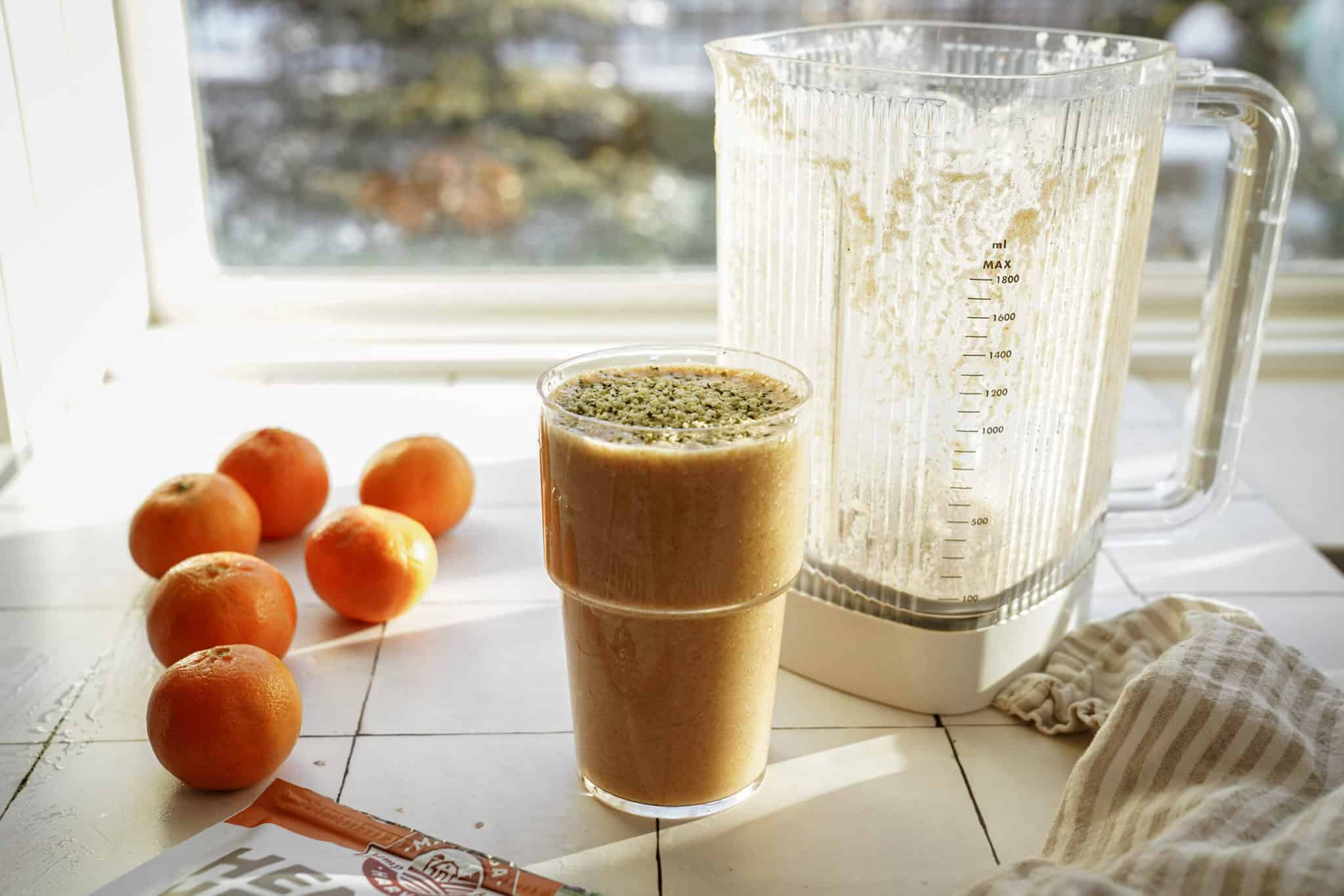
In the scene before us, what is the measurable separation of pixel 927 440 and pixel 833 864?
0.82 ft

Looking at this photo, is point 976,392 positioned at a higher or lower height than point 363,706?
higher

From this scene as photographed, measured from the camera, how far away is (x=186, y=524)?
2.94 ft

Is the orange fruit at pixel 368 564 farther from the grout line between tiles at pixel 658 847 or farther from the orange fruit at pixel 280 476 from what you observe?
the grout line between tiles at pixel 658 847

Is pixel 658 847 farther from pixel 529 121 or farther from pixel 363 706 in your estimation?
pixel 529 121

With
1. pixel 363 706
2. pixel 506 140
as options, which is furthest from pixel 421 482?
pixel 506 140

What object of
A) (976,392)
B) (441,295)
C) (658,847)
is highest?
(976,392)

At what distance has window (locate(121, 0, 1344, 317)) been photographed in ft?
4.84

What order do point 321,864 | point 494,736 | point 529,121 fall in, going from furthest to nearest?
point 529,121 → point 494,736 → point 321,864

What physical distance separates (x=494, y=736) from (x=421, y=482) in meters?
0.27

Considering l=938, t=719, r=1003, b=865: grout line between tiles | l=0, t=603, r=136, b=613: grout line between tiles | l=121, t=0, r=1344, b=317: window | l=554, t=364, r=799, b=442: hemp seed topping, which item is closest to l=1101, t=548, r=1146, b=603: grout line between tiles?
l=938, t=719, r=1003, b=865: grout line between tiles

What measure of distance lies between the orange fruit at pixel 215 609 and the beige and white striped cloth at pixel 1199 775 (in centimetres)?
48

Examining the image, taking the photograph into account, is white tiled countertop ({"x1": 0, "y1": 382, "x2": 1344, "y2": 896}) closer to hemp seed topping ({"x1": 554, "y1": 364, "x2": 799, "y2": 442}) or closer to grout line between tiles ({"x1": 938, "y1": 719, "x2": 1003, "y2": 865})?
grout line between tiles ({"x1": 938, "y1": 719, "x2": 1003, "y2": 865})

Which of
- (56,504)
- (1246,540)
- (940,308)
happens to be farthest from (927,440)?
(56,504)

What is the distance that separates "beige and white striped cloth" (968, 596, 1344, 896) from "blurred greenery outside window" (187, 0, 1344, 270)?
3.11 ft
